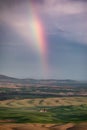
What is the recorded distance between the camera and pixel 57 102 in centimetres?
6519

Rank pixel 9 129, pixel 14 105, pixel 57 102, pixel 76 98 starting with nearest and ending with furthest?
pixel 9 129 < pixel 14 105 < pixel 57 102 < pixel 76 98

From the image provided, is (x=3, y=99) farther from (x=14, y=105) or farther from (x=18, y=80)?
(x=18, y=80)

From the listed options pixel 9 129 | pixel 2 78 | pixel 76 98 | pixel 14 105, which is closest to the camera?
pixel 9 129

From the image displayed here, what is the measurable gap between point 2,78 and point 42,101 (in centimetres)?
7340

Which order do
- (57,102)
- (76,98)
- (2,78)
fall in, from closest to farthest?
(57,102) → (76,98) → (2,78)

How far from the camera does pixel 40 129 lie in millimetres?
28344

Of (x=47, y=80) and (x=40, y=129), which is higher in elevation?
(x=47, y=80)

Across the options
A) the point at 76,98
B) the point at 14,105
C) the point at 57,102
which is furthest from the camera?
the point at 76,98

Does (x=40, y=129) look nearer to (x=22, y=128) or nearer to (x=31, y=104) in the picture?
(x=22, y=128)

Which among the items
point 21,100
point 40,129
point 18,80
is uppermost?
point 18,80

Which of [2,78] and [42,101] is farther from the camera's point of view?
[2,78]

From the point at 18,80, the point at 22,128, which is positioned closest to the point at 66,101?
the point at 22,128

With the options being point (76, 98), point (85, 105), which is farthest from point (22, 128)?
point (76, 98)

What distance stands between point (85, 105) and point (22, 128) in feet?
115
